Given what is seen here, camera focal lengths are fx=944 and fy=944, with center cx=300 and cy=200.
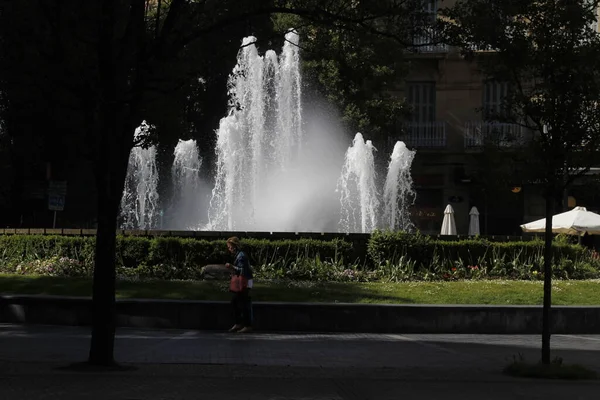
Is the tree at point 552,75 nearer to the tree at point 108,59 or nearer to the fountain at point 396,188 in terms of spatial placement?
the tree at point 108,59

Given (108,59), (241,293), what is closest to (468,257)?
(241,293)

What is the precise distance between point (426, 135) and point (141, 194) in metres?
13.7

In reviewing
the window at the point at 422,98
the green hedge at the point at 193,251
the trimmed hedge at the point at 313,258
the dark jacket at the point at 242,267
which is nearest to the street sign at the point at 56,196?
the trimmed hedge at the point at 313,258

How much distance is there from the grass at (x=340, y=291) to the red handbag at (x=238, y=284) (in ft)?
5.63

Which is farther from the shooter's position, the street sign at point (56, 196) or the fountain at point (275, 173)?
the fountain at point (275, 173)

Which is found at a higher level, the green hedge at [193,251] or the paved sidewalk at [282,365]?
the green hedge at [193,251]

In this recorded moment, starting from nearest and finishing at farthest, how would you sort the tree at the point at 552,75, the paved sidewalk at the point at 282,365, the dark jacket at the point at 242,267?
1. the paved sidewalk at the point at 282,365
2. the tree at the point at 552,75
3. the dark jacket at the point at 242,267

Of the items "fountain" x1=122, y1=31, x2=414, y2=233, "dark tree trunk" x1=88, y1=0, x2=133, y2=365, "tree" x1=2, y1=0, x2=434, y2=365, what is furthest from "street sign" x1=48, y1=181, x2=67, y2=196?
"dark tree trunk" x1=88, y1=0, x2=133, y2=365

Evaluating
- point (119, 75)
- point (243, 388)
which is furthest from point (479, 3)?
point (243, 388)

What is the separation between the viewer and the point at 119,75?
1120 cm

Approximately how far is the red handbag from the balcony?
2818cm

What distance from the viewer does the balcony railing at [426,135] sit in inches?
1695

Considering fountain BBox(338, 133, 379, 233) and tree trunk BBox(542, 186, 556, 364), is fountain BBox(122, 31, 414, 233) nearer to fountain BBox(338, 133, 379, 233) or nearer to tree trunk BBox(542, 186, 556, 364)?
Result: fountain BBox(338, 133, 379, 233)

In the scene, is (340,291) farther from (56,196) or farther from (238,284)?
(56,196)
